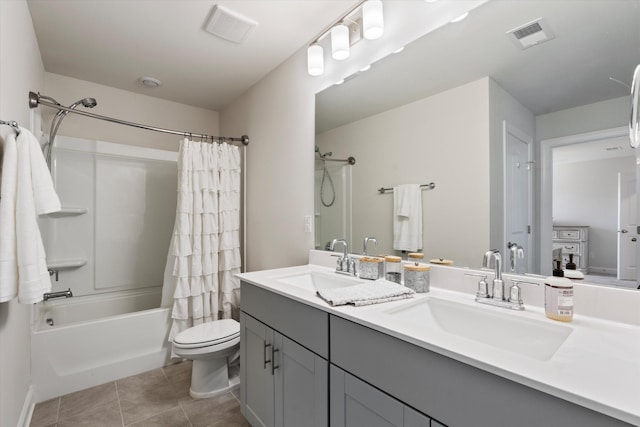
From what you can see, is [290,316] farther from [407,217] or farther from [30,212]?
[30,212]

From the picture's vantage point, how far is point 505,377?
0.63m

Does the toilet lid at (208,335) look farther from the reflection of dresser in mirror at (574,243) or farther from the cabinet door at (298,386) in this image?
the reflection of dresser in mirror at (574,243)

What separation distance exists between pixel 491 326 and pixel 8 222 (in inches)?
68.5

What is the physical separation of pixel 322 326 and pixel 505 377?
62cm

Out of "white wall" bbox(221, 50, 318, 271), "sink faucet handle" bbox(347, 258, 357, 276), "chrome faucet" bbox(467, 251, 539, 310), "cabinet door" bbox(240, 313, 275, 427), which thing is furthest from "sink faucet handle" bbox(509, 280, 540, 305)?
"white wall" bbox(221, 50, 318, 271)

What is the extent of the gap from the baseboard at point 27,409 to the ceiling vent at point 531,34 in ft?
9.45

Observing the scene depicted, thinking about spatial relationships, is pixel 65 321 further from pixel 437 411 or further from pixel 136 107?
pixel 437 411

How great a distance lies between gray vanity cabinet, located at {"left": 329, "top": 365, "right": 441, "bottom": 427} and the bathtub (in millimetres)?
1835

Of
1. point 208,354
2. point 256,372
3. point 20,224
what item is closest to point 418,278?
point 256,372

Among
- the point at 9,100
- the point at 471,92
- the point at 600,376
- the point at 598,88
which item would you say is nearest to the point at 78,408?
the point at 9,100

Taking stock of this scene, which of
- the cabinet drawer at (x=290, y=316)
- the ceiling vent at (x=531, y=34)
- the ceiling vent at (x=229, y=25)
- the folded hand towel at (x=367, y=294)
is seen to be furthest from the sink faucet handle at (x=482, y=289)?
the ceiling vent at (x=229, y=25)

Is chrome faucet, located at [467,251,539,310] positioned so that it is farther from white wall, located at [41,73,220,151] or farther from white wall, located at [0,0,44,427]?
white wall, located at [41,73,220,151]

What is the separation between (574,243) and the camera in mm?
1064

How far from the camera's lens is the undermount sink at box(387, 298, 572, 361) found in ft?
2.84
